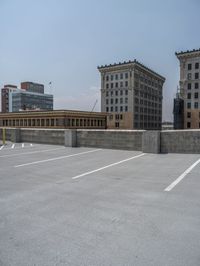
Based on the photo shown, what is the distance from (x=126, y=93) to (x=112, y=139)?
78.6 metres

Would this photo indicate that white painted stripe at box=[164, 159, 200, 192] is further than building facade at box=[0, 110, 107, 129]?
No

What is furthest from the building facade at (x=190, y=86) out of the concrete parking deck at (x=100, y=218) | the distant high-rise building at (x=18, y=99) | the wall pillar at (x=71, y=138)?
the distant high-rise building at (x=18, y=99)

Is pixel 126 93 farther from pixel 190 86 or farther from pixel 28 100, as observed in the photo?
pixel 28 100

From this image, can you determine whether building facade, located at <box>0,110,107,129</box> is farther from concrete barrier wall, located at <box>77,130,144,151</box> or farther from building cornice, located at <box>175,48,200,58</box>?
concrete barrier wall, located at <box>77,130,144,151</box>

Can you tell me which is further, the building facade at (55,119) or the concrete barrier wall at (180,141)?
the building facade at (55,119)

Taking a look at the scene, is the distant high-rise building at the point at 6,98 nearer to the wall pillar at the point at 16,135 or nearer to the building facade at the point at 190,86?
the building facade at the point at 190,86

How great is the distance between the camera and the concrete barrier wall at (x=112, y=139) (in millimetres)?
15648

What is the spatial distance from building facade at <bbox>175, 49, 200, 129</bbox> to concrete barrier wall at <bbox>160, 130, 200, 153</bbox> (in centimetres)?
6347

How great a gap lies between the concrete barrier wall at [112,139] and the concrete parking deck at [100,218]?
22.0ft

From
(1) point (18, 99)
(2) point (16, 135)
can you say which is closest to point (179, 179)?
(2) point (16, 135)

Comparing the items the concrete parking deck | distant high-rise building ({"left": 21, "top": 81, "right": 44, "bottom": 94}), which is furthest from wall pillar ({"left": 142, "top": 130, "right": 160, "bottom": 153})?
distant high-rise building ({"left": 21, "top": 81, "right": 44, "bottom": 94})

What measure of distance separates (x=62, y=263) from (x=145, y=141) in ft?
39.4

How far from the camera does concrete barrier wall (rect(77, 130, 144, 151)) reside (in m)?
15.6

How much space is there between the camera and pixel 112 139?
16.8 metres
